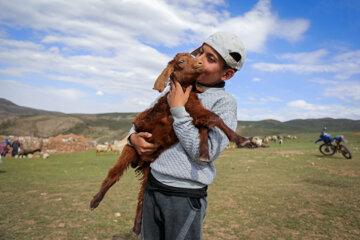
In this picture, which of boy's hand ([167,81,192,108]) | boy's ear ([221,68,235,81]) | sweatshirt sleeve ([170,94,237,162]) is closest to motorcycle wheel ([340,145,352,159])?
boy's ear ([221,68,235,81])

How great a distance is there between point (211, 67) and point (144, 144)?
0.73 m

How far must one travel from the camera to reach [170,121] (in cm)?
168

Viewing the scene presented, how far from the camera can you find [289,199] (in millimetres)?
5953

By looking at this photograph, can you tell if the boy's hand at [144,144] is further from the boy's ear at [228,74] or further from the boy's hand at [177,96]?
the boy's ear at [228,74]

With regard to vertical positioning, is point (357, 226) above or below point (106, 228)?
above

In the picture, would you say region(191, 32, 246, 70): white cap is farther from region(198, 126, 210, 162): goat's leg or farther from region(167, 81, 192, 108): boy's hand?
region(198, 126, 210, 162): goat's leg

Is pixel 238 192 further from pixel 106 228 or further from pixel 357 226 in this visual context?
pixel 106 228

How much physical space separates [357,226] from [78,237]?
4.89 metres

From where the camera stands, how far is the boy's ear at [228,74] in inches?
68.3

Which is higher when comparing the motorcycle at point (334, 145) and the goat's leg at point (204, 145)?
the goat's leg at point (204, 145)

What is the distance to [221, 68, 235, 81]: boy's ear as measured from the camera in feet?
5.69

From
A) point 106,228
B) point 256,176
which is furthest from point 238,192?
point 106,228

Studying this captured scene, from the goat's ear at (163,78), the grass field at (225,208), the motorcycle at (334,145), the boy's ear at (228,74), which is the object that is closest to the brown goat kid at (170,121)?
the goat's ear at (163,78)

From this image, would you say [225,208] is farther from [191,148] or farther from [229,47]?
[229,47]
